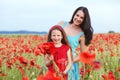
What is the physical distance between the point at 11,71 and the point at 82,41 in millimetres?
1587

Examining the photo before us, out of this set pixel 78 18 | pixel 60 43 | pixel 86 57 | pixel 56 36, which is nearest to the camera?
pixel 86 57

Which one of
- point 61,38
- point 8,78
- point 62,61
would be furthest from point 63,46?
point 8,78

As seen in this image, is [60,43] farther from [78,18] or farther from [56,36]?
[78,18]

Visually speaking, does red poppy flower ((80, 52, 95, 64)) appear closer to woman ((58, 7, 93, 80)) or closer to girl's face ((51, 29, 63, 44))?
girl's face ((51, 29, 63, 44))

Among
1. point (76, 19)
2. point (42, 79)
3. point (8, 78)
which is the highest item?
point (76, 19)

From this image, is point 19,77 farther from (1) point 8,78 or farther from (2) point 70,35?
(2) point 70,35

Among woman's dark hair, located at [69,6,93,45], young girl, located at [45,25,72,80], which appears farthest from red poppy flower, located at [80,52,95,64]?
woman's dark hair, located at [69,6,93,45]

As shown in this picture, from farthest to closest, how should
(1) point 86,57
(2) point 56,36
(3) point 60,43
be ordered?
(3) point 60,43 < (2) point 56,36 < (1) point 86,57

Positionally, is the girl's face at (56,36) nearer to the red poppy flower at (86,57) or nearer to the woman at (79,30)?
the woman at (79,30)

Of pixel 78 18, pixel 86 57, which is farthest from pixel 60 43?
pixel 86 57

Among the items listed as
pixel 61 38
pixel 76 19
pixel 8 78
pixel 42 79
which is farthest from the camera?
pixel 8 78

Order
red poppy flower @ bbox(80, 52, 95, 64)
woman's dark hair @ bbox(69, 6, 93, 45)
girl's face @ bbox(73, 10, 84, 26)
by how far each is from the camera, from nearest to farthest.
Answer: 1. red poppy flower @ bbox(80, 52, 95, 64)
2. girl's face @ bbox(73, 10, 84, 26)
3. woman's dark hair @ bbox(69, 6, 93, 45)

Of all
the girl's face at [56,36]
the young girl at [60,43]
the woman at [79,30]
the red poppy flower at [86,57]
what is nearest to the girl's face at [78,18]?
the woman at [79,30]

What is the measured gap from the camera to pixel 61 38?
12.3 feet
